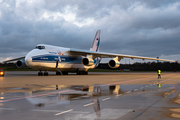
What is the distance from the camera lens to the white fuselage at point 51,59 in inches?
1138

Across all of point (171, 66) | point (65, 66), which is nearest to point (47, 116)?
point (65, 66)

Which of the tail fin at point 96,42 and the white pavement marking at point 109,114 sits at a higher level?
the tail fin at point 96,42

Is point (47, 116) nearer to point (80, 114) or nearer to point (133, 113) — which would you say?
point (80, 114)

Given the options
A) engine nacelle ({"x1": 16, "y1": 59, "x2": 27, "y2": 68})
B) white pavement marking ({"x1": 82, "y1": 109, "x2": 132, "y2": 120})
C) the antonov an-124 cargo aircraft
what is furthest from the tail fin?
white pavement marking ({"x1": 82, "y1": 109, "x2": 132, "y2": 120})

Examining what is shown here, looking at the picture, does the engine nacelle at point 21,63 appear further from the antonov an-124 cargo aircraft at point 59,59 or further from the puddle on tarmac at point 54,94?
the puddle on tarmac at point 54,94

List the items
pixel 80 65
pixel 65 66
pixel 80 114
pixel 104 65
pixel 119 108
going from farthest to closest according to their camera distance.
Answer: pixel 104 65 < pixel 80 65 < pixel 65 66 < pixel 119 108 < pixel 80 114

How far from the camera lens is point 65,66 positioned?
34.4m

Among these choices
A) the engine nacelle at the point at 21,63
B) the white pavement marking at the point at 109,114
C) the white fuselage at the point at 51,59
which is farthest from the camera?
the engine nacelle at the point at 21,63

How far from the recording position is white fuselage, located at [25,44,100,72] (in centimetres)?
2891

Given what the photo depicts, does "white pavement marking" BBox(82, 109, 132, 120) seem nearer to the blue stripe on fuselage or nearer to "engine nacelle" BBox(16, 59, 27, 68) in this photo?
the blue stripe on fuselage

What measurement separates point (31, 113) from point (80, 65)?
1231 inches

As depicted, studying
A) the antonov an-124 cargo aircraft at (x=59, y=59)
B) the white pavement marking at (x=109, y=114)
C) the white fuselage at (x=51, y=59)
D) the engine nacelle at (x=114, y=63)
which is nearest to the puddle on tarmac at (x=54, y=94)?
the white pavement marking at (x=109, y=114)

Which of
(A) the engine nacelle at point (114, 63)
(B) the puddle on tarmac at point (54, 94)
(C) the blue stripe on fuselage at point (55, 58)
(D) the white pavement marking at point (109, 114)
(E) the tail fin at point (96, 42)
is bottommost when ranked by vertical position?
(D) the white pavement marking at point (109, 114)

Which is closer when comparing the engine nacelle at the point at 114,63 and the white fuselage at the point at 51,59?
the white fuselage at the point at 51,59
